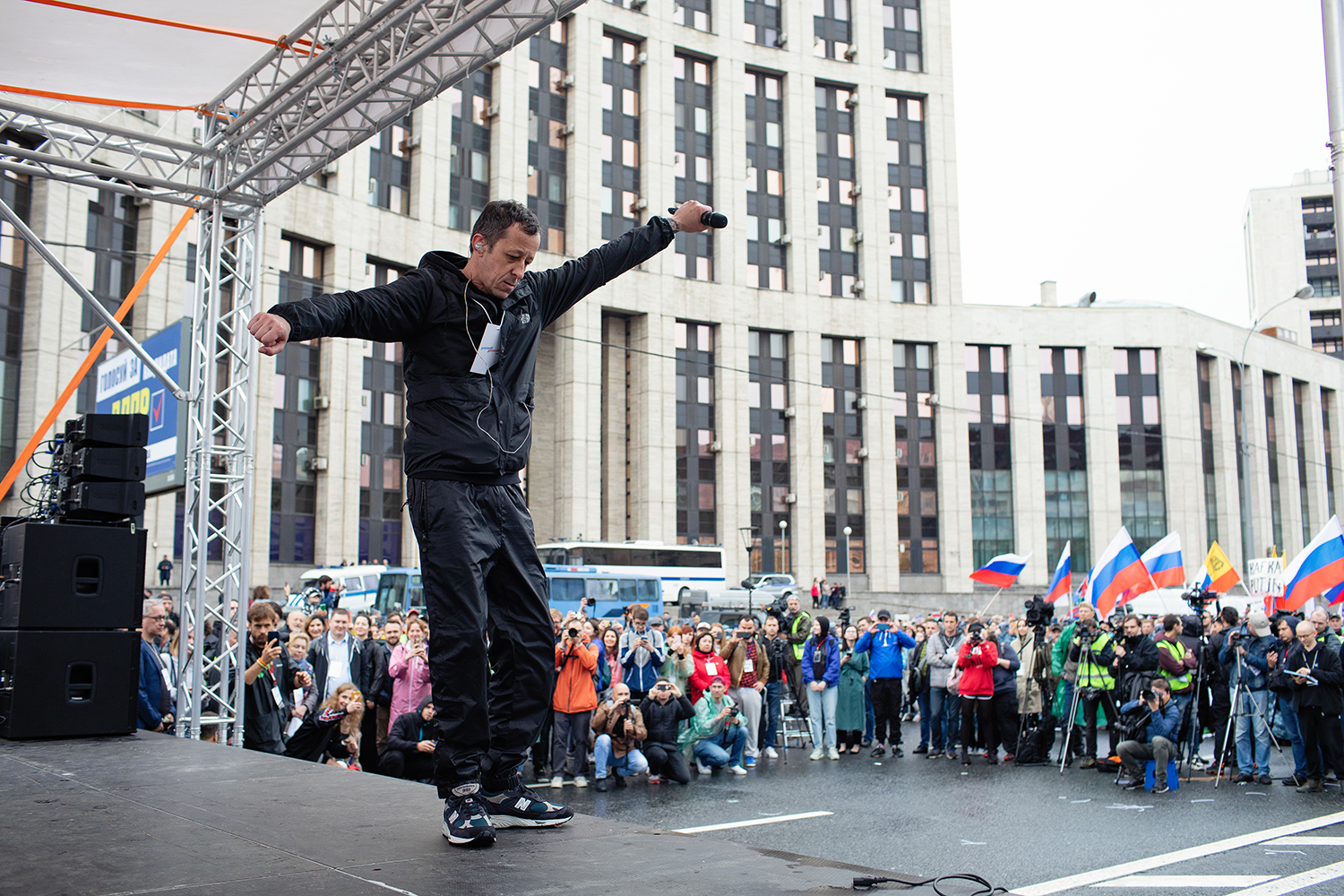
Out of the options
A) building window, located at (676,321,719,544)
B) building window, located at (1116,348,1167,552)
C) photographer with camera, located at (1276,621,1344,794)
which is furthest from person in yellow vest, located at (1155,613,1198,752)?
building window, located at (1116,348,1167,552)

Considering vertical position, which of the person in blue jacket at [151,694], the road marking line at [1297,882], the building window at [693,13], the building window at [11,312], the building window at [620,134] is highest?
the building window at [693,13]

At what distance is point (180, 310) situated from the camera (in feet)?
117

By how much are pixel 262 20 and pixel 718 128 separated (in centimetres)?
4382

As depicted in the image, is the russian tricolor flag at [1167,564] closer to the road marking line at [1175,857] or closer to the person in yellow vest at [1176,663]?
the person in yellow vest at [1176,663]

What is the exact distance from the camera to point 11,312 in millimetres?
31922

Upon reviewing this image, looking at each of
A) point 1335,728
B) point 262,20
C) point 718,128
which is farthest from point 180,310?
point 1335,728

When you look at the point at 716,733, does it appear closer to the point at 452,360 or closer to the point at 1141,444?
the point at 452,360

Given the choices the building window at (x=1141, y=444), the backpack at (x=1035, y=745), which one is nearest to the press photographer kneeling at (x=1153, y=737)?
the backpack at (x=1035, y=745)

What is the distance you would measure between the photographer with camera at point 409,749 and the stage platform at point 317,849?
563 centimetres

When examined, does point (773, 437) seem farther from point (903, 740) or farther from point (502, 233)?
point (502, 233)

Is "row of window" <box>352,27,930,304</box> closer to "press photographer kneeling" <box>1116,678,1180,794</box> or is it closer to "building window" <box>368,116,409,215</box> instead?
"building window" <box>368,116,409,215</box>

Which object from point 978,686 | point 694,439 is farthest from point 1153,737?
point 694,439

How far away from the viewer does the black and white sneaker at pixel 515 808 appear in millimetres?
3436

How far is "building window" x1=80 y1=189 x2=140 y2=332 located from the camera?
33.4 metres
